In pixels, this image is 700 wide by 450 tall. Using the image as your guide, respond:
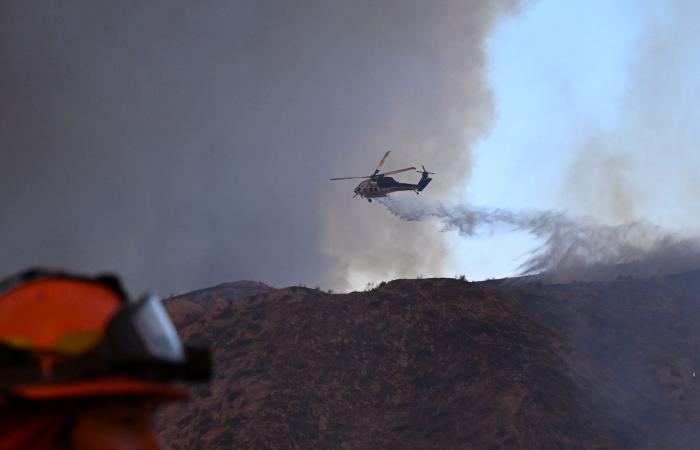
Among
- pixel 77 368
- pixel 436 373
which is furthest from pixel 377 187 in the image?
pixel 77 368

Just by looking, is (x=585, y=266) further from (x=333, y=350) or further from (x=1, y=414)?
(x=1, y=414)

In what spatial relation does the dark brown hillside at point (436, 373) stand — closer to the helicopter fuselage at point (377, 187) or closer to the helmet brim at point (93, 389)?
the helicopter fuselage at point (377, 187)

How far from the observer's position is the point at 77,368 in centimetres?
222

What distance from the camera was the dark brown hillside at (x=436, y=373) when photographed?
39.2 meters

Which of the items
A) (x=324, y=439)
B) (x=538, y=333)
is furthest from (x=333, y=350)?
(x=538, y=333)

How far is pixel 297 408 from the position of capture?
4078 cm

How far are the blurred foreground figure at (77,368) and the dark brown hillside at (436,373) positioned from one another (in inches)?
1416

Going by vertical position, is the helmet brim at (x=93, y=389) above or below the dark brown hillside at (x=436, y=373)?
below

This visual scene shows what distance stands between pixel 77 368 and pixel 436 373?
1682 inches

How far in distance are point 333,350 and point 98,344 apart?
146 feet

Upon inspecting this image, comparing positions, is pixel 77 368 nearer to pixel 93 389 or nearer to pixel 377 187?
pixel 93 389

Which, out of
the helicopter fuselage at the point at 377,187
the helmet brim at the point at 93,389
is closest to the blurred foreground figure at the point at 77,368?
the helmet brim at the point at 93,389

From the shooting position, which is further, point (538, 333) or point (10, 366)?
point (538, 333)

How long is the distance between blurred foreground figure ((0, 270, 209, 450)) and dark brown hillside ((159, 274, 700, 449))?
1416 inches
